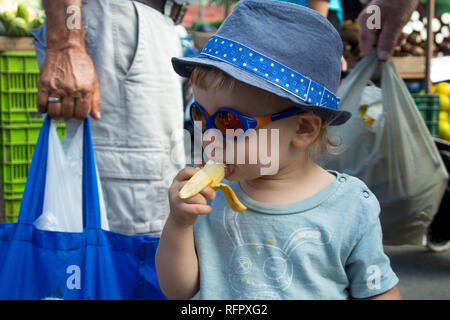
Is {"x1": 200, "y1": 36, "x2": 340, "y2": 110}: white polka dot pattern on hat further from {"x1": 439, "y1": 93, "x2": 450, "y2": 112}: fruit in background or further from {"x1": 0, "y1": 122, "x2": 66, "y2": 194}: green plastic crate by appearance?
{"x1": 439, "y1": 93, "x2": 450, "y2": 112}: fruit in background

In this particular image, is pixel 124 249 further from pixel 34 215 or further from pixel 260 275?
pixel 260 275

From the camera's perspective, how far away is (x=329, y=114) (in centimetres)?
128

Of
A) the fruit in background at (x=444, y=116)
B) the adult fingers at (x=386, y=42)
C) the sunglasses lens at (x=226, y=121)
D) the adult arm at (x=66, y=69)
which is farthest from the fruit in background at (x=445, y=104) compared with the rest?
the sunglasses lens at (x=226, y=121)

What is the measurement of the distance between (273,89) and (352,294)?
58cm

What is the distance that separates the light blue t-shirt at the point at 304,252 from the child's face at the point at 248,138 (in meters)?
0.14

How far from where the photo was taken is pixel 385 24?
2164 mm

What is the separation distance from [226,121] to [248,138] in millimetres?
69

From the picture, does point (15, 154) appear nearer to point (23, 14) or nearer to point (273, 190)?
point (23, 14)

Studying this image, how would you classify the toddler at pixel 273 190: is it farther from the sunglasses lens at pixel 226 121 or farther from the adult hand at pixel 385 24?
the adult hand at pixel 385 24
